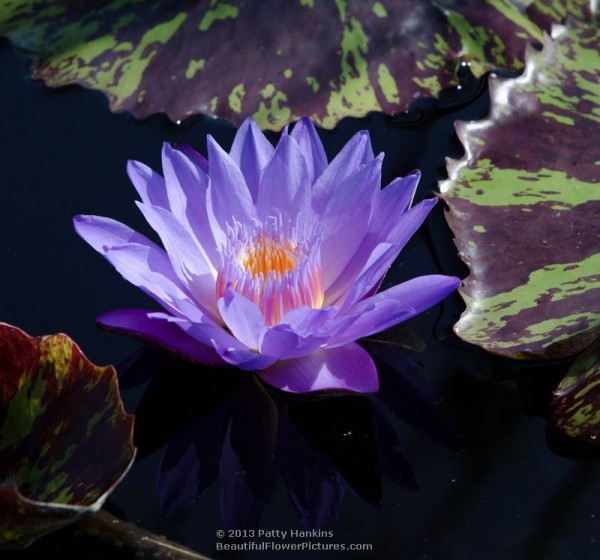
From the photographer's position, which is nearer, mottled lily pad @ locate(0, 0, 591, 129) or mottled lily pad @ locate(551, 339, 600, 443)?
mottled lily pad @ locate(551, 339, 600, 443)

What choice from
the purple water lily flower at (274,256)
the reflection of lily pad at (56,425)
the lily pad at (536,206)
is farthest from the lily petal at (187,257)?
the lily pad at (536,206)

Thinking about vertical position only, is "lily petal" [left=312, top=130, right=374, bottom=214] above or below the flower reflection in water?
above

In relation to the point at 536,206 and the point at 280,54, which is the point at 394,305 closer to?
the point at 536,206

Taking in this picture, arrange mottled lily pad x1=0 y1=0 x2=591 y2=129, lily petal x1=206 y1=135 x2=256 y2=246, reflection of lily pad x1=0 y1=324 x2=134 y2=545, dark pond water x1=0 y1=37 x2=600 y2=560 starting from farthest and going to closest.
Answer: mottled lily pad x1=0 y1=0 x2=591 y2=129, lily petal x1=206 y1=135 x2=256 y2=246, dark pond water x1=0 y1=37 x2=600 y2=560, reflection of lily pad x1=0 y1=324 x2=134 y2=545

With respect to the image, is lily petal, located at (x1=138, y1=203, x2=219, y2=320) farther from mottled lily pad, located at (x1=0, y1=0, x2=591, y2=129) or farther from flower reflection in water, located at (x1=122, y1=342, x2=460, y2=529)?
mottled lily pad, located at (x1=0, y1=0, x2=591, y2=129)

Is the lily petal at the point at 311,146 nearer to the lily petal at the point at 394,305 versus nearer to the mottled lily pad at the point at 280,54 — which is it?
the lily petal at the point at 394,305

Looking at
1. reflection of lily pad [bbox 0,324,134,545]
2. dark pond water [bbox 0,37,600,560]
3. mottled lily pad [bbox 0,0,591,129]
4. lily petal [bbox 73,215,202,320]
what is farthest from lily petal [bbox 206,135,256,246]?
mottled lily pad [bbox 0,0,591,129]
